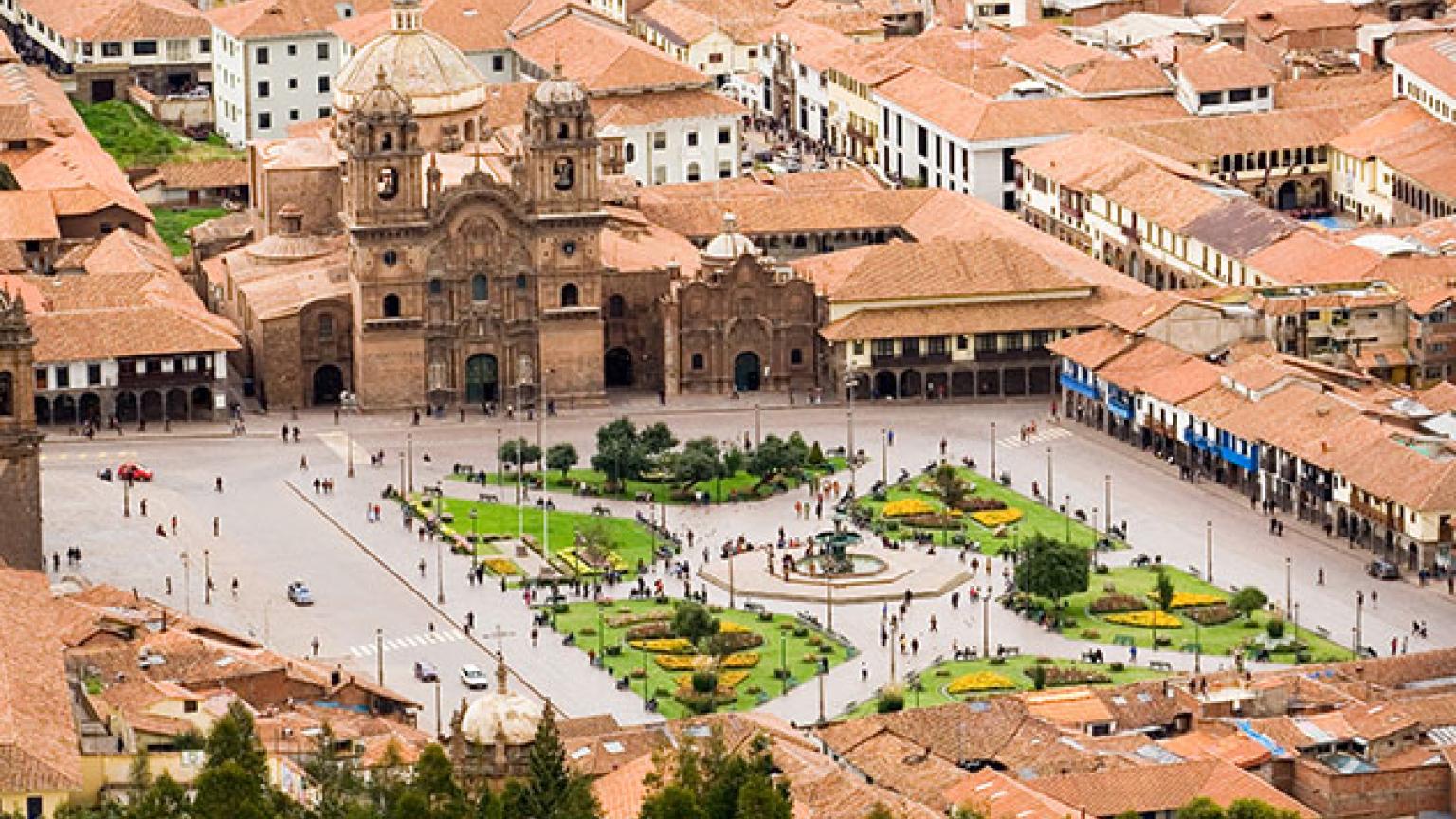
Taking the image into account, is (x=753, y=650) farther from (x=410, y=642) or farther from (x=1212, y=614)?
(x=1212, y=614)

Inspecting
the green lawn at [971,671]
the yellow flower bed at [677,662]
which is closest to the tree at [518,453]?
the yellow flower bed at [677,662]

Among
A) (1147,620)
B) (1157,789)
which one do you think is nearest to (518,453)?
(1147,620)

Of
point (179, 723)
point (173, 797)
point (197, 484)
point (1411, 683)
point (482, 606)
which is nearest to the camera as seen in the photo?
point (173, 797)

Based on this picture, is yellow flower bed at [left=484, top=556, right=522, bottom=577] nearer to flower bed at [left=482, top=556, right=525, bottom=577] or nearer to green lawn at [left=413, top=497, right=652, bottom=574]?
flower bed at [left=482, top=556, right=525, bottom=577]

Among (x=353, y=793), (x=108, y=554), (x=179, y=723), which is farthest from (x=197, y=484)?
(x=353, y=793)

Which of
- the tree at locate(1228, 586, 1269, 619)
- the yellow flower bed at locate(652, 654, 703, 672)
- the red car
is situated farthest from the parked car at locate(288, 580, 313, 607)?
the tree at locate(1228, 586, 1269, 619)

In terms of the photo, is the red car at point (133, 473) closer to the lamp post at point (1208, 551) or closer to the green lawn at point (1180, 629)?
the green lawn at point (1180, 629)

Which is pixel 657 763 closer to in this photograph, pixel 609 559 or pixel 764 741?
pixel 764 741
